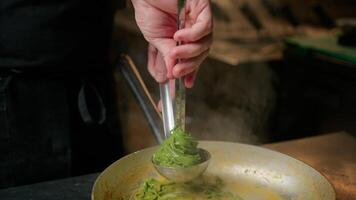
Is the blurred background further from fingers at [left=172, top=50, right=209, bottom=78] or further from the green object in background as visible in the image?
fingers at [left=172, top=50, right=209, bottom=78]

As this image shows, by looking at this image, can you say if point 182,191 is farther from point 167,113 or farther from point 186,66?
point 186,66

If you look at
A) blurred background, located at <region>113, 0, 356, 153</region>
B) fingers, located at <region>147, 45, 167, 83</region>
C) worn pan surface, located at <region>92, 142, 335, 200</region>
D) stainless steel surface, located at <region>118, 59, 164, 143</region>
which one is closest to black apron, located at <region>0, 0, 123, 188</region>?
stainless steel surface, located at <region>118, 59, 164, 143</region>

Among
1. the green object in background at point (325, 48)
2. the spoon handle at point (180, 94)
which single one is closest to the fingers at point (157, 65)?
the spoon handle at point (180, 94)

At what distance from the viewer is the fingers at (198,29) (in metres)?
1.04

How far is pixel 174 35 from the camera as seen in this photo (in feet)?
3.52

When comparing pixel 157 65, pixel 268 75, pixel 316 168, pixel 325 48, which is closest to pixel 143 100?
pixel 157 65

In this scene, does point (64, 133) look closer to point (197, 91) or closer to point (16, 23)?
point (16, 23)

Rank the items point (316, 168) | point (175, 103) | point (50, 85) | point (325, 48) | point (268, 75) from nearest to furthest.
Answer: point (175, 103)
point (316, 168)
point (50, 85)
point (325, 48)
point (268, 75)

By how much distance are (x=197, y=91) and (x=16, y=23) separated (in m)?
2.43

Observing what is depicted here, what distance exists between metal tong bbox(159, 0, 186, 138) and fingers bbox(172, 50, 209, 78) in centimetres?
2

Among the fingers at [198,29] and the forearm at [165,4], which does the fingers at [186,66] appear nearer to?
the fingers at [198,29]

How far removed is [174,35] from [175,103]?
0.65 feet

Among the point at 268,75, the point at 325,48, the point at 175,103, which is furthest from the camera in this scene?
the point at 268,75

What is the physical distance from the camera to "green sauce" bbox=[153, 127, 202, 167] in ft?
3.59
